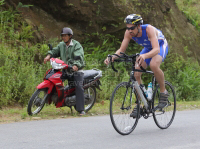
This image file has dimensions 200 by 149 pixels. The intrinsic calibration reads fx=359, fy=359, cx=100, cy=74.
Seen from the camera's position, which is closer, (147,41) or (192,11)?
(147,41)

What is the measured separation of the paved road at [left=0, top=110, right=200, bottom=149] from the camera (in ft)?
18.0

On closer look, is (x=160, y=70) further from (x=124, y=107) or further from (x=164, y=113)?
(x=124, y=107)

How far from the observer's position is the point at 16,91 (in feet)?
33.0

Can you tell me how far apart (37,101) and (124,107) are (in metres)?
2.73

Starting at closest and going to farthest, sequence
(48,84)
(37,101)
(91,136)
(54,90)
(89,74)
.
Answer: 1. (91,136)
2. (37,101)
3. (48,84)
4. (54,90)
5. (89,74)

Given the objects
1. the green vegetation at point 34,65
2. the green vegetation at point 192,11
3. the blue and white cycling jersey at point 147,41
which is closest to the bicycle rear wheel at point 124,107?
the green vegetation at point 34,65

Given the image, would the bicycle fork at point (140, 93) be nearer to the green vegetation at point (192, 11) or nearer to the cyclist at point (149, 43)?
the cyclist at point (149, 43)

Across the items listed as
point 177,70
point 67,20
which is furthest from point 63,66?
point 177,70

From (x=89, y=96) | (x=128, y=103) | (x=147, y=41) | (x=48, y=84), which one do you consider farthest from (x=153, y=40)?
(x=89, y=96)

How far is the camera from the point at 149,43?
688 cm

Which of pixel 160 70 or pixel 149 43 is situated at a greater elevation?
pixel 149 43

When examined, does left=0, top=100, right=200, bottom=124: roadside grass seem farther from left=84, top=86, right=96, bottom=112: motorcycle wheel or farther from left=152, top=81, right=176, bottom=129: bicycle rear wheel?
left=152, top=81, right=176, bottom=129: bicycle rear wheel

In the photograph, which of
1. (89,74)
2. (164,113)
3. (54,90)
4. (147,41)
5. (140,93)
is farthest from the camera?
(89,74)

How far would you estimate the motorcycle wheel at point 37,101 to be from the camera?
834 cm
